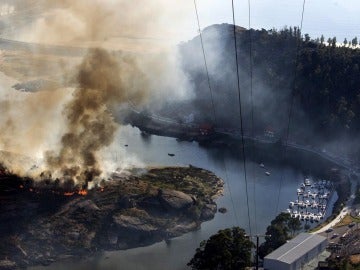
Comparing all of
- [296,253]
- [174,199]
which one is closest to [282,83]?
[174,199]

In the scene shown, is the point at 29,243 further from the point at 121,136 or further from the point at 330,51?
the point at 330,51

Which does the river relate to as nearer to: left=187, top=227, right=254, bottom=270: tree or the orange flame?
left=187, top=227, right=254, bottom=270: tree

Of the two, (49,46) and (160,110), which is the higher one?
(49,46)

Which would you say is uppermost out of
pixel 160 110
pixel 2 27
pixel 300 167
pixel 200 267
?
pixel 2 27

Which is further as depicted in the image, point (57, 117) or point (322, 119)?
point (322, 119)

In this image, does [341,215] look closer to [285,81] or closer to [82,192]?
[82,192]

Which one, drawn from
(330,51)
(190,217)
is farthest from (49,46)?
(190,217)

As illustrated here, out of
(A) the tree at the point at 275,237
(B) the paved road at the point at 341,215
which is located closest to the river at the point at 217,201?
(B) the paved road at the point at 341,215

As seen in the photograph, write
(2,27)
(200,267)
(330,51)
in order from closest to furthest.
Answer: (200,267)
(330,51)
(2,27)
